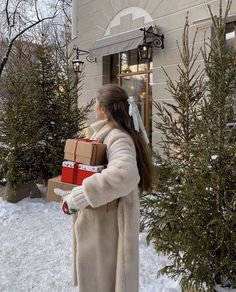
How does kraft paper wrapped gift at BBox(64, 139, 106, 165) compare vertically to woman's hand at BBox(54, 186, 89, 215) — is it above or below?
above

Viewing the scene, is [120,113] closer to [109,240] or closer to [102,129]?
[102,129]

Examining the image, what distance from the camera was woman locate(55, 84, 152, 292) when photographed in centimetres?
224

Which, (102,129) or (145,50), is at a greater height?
(145,50)

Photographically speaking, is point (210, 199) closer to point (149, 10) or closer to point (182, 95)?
point (182, 95)

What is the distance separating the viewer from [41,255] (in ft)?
13.6

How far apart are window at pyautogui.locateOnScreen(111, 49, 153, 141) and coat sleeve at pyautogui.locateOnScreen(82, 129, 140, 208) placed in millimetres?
6954

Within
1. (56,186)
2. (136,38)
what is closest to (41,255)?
(56,186)

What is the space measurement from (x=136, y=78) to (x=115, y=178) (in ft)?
26.8

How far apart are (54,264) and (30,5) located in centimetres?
1868

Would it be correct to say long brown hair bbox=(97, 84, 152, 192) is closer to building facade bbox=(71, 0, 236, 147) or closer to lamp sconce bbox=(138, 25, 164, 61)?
building facade bbox=(71, 0, 236, 147)

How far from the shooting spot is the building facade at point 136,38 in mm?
7901

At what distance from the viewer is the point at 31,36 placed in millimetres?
20031

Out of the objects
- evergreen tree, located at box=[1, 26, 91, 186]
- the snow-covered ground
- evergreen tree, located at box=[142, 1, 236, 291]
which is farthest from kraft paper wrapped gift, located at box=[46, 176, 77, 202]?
evergreen tree, located at box=[1, 26, 91, 186]

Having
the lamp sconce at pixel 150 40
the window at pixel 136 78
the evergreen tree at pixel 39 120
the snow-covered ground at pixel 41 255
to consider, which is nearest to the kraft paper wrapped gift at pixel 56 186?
the snow-covered ground at pixel 41 255
